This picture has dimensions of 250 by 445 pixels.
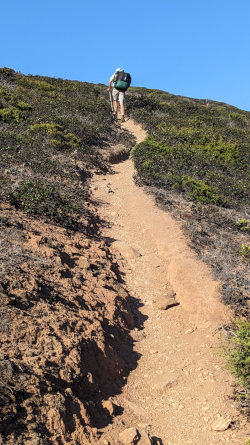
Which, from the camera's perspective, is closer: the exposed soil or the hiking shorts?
the exposed soil

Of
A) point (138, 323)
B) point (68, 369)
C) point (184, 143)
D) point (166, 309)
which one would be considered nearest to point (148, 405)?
point (68, 369)

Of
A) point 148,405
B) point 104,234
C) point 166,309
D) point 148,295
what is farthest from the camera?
point 104,234

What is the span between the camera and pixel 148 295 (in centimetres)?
675

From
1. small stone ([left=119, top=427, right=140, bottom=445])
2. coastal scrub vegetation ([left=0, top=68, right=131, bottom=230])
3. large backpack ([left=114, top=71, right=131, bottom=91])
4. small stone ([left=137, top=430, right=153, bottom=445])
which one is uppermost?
large backpack ([left=114, top=71, right=131, bottom=91])

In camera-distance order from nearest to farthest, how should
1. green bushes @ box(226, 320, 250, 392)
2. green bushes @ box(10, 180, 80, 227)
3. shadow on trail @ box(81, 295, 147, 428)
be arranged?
shadow on trail @ box(81, 295, 147, 428)
green bushes @ box(226, 320, 250, 392)
green bushes @ box(10, 180, 80, 227)

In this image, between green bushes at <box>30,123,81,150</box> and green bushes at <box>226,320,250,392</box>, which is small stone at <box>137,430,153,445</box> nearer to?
green bushes at <box>226,320,250,392</box>

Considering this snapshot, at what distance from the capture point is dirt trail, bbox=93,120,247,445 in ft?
13.5

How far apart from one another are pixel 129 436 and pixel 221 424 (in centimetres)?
113

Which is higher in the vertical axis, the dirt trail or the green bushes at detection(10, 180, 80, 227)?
the green bushes at detection(10, 180, 80, 227)

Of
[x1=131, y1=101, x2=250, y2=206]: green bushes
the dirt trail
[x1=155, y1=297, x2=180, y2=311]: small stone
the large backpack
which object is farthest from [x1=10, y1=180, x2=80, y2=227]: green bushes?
the large backpack

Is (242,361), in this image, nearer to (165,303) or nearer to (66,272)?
(165,303)

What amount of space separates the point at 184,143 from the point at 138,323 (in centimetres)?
1120

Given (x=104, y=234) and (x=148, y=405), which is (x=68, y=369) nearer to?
(x=148, y=405)

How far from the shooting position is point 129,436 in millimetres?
3623
